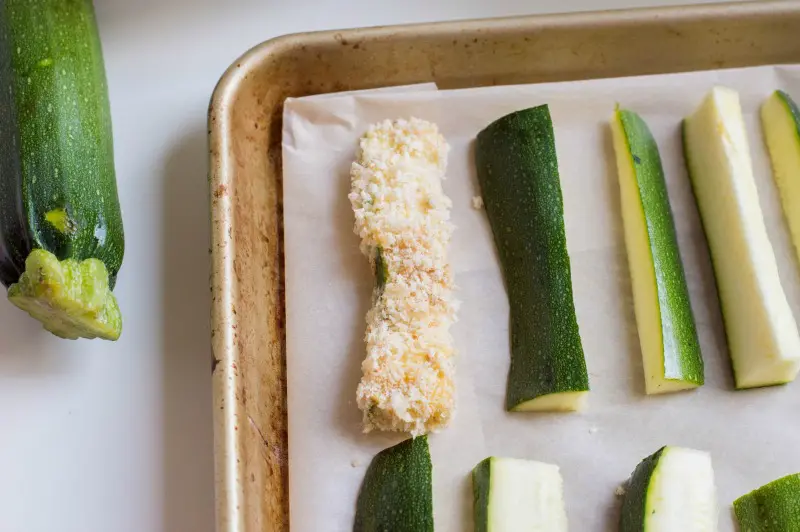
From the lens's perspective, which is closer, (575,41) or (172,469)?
(172,469)

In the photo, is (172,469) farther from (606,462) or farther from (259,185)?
(606,462)

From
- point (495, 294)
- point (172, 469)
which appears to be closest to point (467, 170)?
point (495, 294)

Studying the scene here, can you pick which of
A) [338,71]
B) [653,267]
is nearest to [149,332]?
[338,71]

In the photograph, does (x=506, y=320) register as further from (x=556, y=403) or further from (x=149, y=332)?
(x=149, y=332)

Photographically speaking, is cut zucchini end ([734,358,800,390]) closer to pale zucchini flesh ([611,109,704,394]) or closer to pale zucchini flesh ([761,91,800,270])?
pale zucchini flesh ([611,109,704,394])

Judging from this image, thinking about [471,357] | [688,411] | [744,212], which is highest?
[744,212]

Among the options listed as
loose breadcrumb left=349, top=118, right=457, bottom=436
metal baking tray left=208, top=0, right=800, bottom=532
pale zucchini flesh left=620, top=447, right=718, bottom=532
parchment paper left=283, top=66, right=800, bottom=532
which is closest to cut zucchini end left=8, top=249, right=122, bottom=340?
metal baking tray left=208, top=0, right=800, bottom=532
